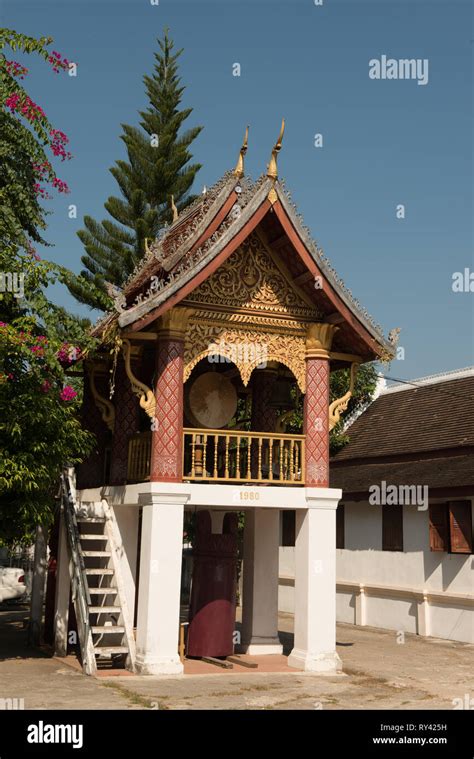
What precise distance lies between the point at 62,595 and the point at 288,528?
12.5 metres

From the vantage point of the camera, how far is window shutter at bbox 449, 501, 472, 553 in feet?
64.1

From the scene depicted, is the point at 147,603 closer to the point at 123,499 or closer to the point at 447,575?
the point at 123,499

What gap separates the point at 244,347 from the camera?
47.6ft

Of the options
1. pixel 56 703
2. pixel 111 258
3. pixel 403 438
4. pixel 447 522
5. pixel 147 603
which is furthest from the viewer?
pixel 111 258

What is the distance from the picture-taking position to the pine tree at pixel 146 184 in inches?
1205

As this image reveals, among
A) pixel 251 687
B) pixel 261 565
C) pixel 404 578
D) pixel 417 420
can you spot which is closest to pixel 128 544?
pixel 261 565

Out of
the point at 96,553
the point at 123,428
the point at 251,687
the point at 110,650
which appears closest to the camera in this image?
the point at 251,687

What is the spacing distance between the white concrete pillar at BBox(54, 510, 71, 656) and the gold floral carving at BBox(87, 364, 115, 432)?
2.02 m

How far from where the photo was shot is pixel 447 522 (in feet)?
65.6

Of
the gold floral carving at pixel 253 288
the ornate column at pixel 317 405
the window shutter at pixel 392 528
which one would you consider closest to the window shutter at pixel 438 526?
the window shutter at pixel 392 528

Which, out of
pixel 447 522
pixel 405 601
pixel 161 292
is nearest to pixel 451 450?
pixel 447 522

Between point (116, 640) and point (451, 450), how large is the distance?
1097 cm

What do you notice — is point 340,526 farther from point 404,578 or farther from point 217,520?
point 217,520

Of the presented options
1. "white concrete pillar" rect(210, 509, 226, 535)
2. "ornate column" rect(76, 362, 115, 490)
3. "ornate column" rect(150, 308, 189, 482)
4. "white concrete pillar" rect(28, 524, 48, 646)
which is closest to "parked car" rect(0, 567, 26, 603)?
"white concrete pillar" rect(28, 524, 48, 646)
